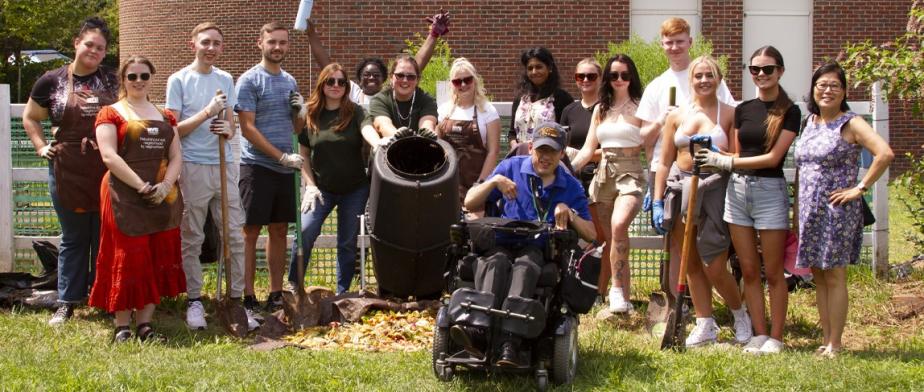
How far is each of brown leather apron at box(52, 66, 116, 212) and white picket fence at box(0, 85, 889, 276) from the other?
A: 153cm

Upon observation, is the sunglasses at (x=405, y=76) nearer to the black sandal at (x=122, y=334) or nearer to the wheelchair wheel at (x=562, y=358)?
the black sandal at (x=122, y=334)

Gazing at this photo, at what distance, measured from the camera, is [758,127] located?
5875 millimetres

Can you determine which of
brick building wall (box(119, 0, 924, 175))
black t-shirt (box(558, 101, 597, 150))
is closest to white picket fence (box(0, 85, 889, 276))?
black t-shirt (box(558, 101, 597, 150))

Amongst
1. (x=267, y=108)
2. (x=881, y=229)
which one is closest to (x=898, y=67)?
(x=881, y=229)

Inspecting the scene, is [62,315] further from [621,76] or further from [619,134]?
[621,76]

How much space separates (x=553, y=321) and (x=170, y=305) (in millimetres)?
3244

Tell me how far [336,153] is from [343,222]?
19.1 inches

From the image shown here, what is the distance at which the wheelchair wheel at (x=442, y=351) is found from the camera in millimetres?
5094

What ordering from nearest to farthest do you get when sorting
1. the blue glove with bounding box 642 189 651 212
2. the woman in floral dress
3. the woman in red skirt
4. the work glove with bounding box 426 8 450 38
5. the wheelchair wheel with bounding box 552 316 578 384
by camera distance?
the wheelchair wheel with bounding box 552 316 578 384
the woman in floral dress
the woman in red skirt
the blue glove with bounding box 642 189 651 212
the work glove with bounding box 426 8 450 38

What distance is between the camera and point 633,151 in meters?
→ 6.86

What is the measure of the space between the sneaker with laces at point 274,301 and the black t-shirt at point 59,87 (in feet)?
5.58

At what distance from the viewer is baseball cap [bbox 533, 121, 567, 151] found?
5.55 meters

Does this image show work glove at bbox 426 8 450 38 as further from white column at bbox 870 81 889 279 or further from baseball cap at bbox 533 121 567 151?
white column at bbox 870 81 889 279

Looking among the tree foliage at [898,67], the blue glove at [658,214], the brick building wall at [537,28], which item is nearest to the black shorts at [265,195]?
the blue glove at [658,214]
